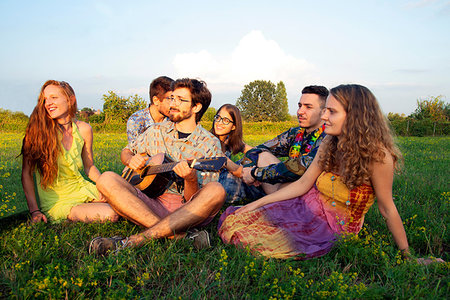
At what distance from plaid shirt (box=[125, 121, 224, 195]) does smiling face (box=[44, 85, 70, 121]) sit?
1.02 metres

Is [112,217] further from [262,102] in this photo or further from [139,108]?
[262,102]

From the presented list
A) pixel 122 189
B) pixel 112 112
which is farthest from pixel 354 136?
pixel 112 112

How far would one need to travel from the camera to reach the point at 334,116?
9.72 ft

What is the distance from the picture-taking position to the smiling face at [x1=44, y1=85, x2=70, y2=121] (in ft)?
12.2

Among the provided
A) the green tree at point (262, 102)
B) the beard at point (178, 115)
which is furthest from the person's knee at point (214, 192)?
the green tree at point (262, 102)

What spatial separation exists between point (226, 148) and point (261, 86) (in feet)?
242

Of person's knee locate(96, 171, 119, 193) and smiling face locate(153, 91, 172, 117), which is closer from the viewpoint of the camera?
person's knee locate(96, 171, 119, 193)

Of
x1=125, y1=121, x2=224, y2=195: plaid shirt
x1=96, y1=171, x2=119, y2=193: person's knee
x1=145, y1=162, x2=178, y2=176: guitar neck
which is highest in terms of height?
x1=125, y1=121, x2=224, y2=195: plaid shirt

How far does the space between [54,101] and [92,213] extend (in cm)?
139

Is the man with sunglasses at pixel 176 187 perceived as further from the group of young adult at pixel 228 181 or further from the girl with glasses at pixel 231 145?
the girl with glasses at pixel 231 145

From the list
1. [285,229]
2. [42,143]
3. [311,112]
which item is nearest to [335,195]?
[285,229]

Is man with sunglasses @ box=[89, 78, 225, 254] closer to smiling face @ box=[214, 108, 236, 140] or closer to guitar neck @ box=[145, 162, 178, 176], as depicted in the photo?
guitar neck @ box=[145, 162, 178, 176]

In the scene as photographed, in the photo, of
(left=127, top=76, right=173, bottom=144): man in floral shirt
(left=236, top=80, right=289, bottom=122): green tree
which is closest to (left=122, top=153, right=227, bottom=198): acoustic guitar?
(left=127, top=76, right=173, bottom=144): man in floral shirt

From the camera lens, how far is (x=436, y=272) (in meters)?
2.60
